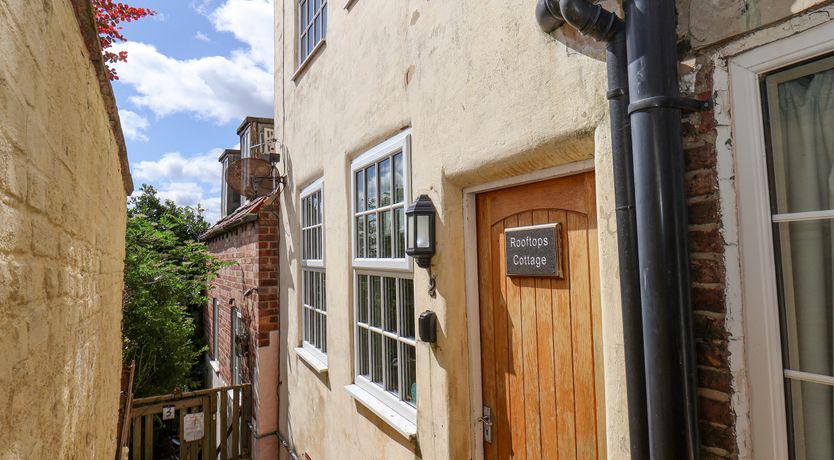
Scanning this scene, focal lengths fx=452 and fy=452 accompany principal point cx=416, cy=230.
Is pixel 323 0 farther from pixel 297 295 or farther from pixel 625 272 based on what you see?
pixel 625 272

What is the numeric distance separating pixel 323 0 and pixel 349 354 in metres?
3.98

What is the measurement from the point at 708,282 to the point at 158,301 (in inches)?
309

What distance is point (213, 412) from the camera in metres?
6.30

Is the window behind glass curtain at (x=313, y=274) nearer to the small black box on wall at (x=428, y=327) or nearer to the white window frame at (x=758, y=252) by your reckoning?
the small black box on wall at (x=428, y=327)

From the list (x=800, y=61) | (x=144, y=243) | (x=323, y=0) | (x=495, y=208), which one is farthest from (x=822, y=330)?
(x=144, y=243)

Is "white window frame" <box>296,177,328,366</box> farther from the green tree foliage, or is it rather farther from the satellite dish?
the green tree foliage

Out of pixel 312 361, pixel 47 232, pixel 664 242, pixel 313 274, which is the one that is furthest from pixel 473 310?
pixel 313 274

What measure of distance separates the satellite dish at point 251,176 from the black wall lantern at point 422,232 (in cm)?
476

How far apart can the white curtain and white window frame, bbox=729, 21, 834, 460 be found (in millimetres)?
53

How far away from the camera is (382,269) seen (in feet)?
12.0

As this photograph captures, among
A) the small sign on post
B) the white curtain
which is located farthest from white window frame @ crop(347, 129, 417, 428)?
the small sign on post

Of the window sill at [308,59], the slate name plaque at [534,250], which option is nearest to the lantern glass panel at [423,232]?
the slate name plaque at [534,250]

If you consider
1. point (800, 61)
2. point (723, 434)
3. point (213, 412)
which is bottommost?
point (213, 412)

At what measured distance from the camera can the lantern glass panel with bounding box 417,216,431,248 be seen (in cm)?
287
